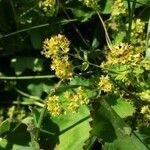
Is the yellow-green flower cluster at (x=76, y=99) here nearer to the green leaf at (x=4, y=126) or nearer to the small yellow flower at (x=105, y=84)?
the small yellow flower at (x=105, y=84)

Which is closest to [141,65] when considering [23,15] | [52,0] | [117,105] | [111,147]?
[117,105]

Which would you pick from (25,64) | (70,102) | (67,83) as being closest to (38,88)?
(25,64)

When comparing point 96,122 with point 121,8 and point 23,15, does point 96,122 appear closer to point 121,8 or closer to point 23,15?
point 121,8

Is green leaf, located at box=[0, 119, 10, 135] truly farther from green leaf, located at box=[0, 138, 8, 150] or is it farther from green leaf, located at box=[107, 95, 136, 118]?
green leaf, located at box=[107, 95, 136, 118]

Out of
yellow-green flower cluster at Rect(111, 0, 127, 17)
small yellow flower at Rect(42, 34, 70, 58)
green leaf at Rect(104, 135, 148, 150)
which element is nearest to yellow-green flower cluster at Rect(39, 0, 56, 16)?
yellow-green flower cluster at Rect(111, 0, 127, 17)

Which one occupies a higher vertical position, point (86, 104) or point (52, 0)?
point (52, 0)

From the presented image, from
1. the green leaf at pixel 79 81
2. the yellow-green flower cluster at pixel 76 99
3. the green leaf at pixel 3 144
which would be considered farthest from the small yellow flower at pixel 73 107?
the green leaf at pixel 3 144
